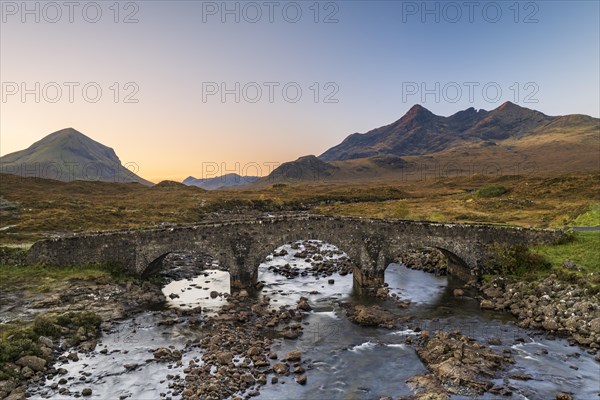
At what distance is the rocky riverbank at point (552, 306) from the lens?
2641 cm

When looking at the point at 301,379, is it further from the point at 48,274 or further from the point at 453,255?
the point at 48,274

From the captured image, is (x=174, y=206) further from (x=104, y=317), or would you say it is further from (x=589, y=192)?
(x=589, y=192)

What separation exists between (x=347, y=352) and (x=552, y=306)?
15.1 meters

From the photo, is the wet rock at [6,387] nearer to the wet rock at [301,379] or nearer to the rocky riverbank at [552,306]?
the wet rock at [301,379]

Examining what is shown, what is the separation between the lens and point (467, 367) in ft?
74.0

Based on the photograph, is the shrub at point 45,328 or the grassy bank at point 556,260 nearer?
the shrub at point 45,328

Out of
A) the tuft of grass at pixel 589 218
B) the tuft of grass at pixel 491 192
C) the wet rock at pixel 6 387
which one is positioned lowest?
the wet rock at pixel 6 387

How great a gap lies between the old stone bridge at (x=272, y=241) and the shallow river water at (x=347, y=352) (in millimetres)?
3167

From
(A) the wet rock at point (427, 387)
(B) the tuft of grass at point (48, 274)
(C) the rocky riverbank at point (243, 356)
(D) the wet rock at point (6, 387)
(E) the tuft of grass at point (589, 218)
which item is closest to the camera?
(D) the wet rock at point (6, 387)

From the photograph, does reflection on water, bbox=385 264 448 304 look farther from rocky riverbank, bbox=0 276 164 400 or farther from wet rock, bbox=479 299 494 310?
rocky riverbank, bbox=0 276 164 400

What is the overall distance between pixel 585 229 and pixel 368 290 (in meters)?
22.6

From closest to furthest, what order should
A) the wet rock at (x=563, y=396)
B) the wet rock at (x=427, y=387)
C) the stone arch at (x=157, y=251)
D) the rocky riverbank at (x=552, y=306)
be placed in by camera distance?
the wet rock at (x=563, y=396) → the wet rock at (x=427, y=387) → the rocky riverbank at (x=552, y=306) → the stone arch at (x=157, y=251)

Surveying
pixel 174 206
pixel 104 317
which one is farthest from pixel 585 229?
pixel 174 206

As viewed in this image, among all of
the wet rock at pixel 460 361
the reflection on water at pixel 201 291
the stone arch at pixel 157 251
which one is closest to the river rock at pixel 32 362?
the reflection on water at pixel 201 291
